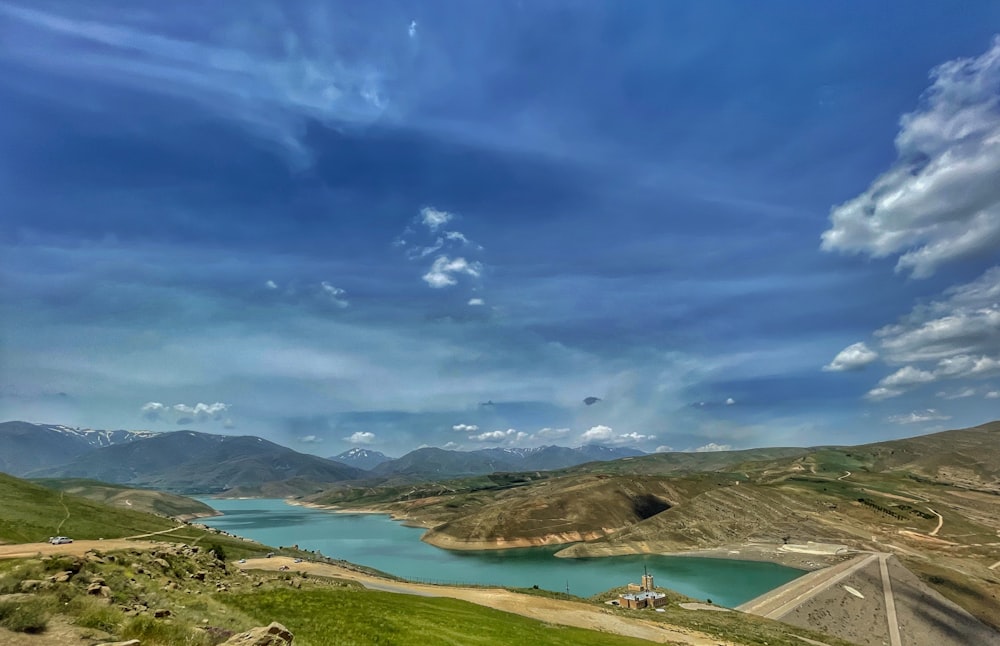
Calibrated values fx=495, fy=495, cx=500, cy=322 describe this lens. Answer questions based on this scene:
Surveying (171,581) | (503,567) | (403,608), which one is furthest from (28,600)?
(503,567)

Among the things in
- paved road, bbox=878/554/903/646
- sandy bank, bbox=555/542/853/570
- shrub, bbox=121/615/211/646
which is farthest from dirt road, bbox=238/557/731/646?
sandy bank, bbox=555/542/853/570

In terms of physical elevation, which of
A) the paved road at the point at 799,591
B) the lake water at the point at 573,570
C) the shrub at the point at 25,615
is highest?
the shrub at the point at 25,615

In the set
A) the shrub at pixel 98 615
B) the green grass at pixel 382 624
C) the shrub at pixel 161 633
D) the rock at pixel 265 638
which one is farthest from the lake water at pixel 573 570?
the rock at pixel 265 638

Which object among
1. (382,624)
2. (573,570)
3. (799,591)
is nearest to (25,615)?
(382,624)

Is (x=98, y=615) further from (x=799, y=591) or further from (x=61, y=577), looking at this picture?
(x=799, y=591)

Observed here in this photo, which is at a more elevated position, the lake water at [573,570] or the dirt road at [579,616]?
the dirt road at [579,616]

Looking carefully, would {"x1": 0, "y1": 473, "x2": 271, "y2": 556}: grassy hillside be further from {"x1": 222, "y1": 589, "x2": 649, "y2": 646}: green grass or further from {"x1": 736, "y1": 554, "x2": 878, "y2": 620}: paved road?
{"x1": 736, "y1": 554, "x2": 878, "y2": 620}: paved road

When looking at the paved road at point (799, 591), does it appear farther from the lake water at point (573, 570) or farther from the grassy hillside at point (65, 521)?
the grassy hillside at point (65, 521)
